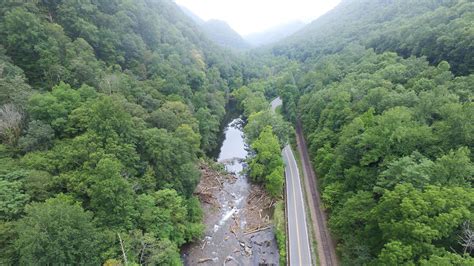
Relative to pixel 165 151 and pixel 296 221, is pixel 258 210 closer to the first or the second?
pixel 296 221

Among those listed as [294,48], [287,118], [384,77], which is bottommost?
[384,77]

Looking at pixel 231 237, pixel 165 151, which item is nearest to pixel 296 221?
→ pixel 231 237

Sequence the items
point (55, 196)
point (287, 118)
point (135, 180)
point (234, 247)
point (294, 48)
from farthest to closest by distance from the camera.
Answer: point (294, 48) → point (287, 118) → point (234, 247) → point (135, 180) → point (55, 196)

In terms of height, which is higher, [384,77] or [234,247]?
[384,77]

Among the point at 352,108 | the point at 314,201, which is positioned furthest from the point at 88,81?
the point at 352,108

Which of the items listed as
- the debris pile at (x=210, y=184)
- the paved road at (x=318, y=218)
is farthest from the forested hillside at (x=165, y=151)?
the debris pile at (x=210, y=184)

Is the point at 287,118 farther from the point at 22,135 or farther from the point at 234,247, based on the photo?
the point at 22,135

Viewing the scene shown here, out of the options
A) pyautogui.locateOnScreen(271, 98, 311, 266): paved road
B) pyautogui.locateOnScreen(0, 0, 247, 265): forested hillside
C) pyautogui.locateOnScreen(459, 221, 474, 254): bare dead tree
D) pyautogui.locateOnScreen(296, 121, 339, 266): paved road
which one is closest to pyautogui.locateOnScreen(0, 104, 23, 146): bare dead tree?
pyautogui.locateOnScreen(0, 0, 247, 265): forested hillside

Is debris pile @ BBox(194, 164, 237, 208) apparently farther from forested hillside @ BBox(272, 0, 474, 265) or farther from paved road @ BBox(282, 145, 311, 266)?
forested hillside @ BBox(272, 0, 474, 265)
